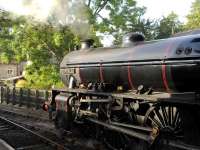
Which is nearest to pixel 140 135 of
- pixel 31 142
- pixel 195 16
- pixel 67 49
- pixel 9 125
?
pixel 31 142

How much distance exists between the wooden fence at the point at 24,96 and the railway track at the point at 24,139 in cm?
699

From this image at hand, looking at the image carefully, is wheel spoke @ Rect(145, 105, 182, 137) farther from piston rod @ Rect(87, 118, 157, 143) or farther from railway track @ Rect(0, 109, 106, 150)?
railway track @ Rect(0, 109, 106, 150)

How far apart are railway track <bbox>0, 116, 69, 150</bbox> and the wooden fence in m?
6.99

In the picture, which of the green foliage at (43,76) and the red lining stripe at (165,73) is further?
the green foliage at (43,76)

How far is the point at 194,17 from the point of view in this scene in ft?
170

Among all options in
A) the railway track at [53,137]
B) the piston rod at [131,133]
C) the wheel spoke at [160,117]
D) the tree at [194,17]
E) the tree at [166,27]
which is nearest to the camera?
the piston rod at [131,133]

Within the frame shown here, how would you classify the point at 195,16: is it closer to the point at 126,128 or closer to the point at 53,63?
the point at 53,63

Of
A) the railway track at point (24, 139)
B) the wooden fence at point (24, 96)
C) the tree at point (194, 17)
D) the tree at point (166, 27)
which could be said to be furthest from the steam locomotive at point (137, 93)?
the tree at point (166, 27)

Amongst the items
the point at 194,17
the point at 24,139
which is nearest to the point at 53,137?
the point at 24,139

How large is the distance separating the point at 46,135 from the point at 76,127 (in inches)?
44.1

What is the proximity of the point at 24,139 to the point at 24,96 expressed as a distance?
12.7 metres

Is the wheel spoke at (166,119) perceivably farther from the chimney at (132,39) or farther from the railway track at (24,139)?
the railway track at (24,139)

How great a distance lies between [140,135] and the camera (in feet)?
29.9

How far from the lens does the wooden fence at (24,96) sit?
74.9ft
